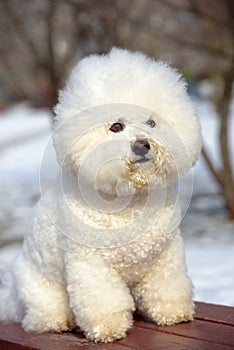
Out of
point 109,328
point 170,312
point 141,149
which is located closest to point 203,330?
point 170,312

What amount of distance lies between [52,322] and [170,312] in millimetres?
368

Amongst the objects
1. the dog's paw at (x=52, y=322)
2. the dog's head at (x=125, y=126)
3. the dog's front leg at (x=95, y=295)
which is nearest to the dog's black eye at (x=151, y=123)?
the dog's head at (x=125, y=126)

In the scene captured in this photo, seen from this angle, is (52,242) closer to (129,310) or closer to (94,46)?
(129,310)

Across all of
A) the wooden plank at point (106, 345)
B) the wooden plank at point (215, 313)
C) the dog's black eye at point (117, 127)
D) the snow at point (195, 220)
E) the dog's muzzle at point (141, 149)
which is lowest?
the wooden plank at point (106, 345)

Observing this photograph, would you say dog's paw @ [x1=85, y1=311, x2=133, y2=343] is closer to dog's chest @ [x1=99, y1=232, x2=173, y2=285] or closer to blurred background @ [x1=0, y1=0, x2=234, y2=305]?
dog's chest @ [x1=99, y1=232, x2=173, y2=285]

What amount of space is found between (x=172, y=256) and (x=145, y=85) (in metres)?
0.54

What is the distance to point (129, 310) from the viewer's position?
197 cm

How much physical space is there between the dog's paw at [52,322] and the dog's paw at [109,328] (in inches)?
5.6

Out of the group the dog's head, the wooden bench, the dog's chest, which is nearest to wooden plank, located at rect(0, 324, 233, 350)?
the wooden bench

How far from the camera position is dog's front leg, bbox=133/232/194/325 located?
203 cm

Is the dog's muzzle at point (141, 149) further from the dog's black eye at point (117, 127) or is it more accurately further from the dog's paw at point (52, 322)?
the dog's paw at point (52, 322)

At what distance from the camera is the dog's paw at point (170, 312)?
80.6 inches

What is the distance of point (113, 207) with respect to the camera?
6.22ft

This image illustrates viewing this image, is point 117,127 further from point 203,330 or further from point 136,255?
point 203,330
